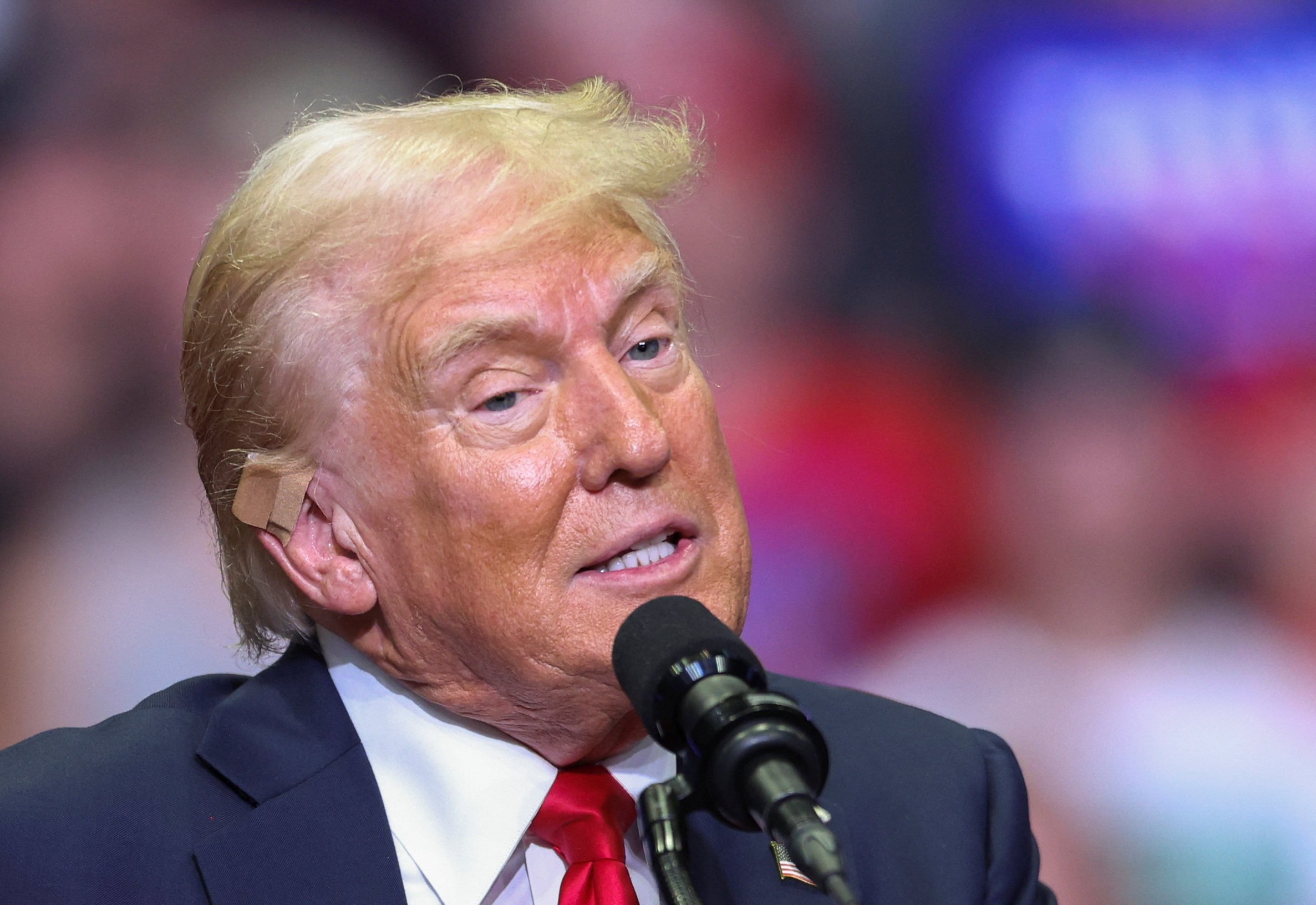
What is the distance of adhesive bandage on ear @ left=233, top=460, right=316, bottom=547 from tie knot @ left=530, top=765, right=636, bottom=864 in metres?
0.52

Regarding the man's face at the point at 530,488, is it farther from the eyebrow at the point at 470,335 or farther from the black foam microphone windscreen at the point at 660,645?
the black foam microphone windscreen at the point at 660,645

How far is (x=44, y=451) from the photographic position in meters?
2.53

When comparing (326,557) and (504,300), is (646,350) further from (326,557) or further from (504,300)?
(326,557)

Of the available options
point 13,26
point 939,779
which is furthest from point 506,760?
point 13,26

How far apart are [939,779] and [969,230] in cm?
133

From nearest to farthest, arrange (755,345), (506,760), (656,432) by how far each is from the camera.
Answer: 1. (656,432)
2. (506,760)
3. (755,345)

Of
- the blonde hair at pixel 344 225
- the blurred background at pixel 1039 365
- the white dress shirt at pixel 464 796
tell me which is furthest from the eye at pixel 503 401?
the blurred background at pixel 1039 365

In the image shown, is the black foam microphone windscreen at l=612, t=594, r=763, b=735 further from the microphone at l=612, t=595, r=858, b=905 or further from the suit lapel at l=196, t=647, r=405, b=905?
the suit lapel at l=196, t=647, r=405, b=905

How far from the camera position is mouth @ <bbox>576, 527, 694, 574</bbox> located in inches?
71.2

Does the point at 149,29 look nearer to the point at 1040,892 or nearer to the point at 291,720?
the point at 291,720

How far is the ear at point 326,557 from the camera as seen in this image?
191 cm

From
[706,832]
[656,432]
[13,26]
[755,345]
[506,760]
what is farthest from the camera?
[755,345]

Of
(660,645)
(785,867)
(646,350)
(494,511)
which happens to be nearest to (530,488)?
(494,511)

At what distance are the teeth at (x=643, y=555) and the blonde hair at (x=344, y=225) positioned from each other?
43cm
